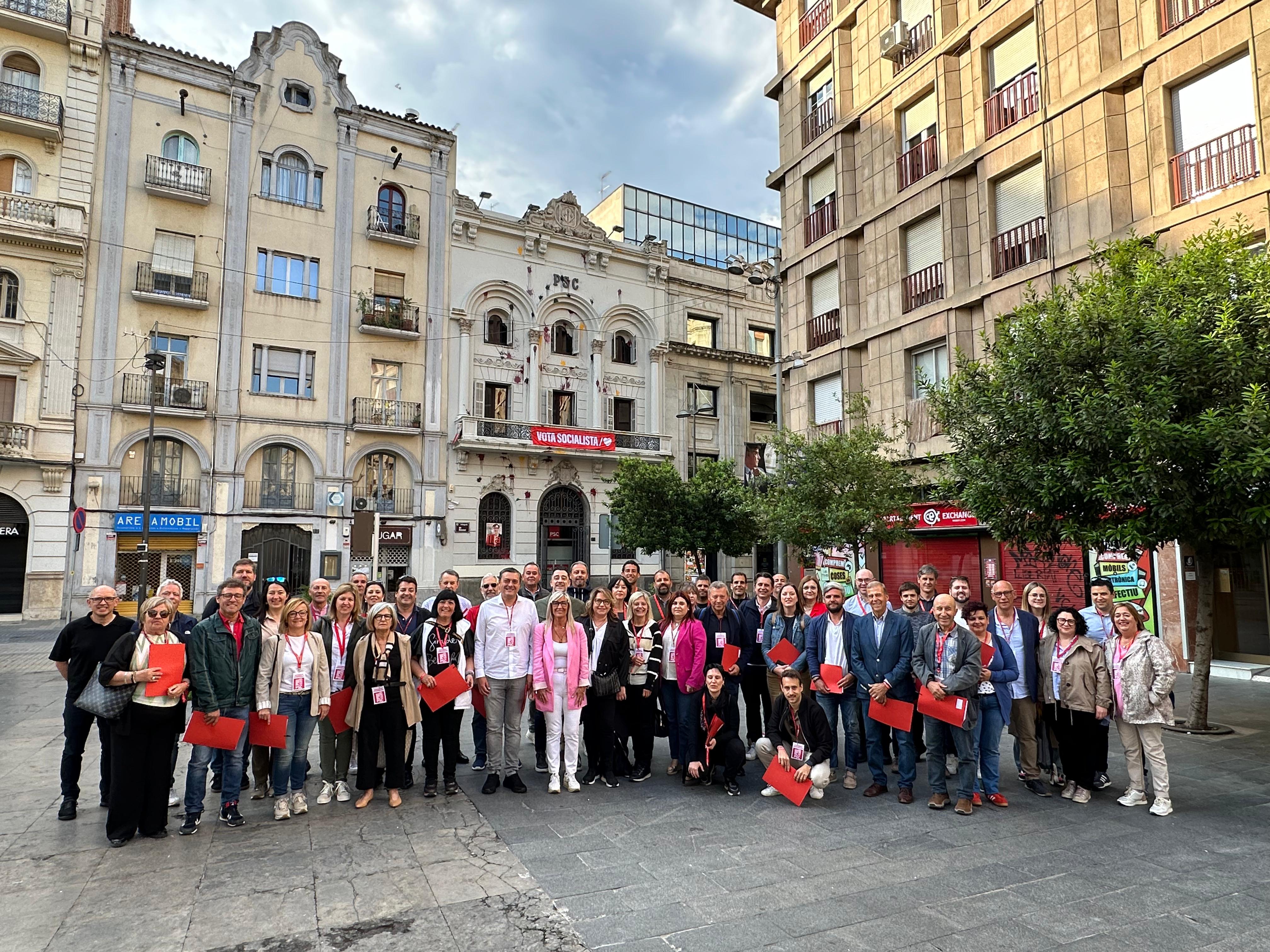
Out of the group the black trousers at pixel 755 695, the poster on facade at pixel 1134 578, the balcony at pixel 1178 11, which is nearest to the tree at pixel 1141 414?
the black trousers at pixel 755 695

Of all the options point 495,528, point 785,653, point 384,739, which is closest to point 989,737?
point 785,653

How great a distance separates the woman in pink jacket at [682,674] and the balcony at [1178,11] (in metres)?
13.8

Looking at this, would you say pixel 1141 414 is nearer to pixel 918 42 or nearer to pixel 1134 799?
pixel 1134 799

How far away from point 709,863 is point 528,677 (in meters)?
2.66

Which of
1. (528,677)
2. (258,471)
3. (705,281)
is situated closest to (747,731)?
(528,677)

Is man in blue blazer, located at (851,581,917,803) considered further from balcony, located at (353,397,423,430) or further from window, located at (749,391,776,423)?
A: window, located at (749,391,776,423)

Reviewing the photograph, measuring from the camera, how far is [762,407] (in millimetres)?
37344

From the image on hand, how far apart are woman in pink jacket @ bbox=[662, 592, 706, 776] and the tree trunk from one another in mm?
6096

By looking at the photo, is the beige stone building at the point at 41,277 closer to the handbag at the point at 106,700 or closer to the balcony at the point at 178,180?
the balcony at the point at 178,180

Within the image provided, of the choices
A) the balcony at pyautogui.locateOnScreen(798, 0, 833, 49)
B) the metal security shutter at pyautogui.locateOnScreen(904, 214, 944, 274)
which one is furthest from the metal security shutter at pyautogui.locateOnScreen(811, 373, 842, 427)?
the balcony at pyautogui.locateOnScreen(798, 0, 833, 49)

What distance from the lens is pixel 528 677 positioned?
7434mm

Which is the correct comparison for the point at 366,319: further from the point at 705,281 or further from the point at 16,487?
the point at 705,281

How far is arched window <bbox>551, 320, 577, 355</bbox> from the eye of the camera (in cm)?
3222

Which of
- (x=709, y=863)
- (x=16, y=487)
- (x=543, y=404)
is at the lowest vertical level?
(x=709, y=863)
